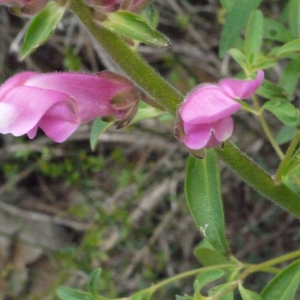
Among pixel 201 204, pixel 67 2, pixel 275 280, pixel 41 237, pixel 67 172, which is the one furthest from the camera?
pixel 41 237

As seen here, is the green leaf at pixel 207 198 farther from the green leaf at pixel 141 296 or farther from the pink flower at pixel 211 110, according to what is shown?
the green leaf at pixel 141 296

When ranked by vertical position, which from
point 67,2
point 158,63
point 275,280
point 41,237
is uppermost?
point 67,2

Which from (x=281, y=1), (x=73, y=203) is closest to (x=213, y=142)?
(x=281, y=1)

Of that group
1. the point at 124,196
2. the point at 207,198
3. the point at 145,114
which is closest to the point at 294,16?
the point at 145,114

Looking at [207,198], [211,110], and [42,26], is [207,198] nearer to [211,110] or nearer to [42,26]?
[211,110]

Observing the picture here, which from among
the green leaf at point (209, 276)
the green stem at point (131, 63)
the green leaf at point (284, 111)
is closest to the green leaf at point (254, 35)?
the green leaf at point (284, 111)

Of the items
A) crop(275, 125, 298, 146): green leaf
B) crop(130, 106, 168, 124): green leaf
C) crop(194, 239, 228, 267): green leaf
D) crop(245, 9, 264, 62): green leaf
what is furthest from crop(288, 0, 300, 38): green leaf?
crop(194, 239, 228, 267): green leaf

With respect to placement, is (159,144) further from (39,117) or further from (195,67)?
(39,117)
